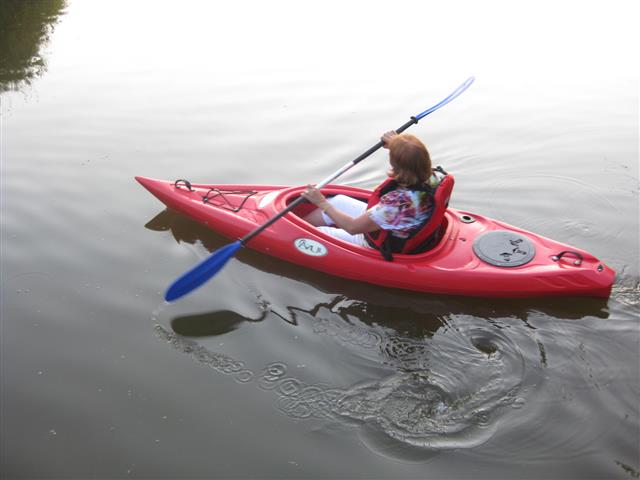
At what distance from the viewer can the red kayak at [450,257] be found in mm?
3957

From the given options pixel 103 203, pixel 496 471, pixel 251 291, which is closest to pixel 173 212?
pixel 103 203

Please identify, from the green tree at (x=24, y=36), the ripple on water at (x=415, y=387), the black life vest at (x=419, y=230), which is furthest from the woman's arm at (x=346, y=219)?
the green tree at (x=24, y=36)

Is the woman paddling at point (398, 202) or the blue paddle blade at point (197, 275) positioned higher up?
the woman paddling at point (398, 202)

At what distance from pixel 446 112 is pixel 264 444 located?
15.6 ft

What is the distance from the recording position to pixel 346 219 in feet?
13.2

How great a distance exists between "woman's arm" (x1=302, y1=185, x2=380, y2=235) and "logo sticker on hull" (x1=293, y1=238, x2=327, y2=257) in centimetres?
31

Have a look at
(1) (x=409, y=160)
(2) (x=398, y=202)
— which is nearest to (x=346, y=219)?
(2) (x=398, y=202)

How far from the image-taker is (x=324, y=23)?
10.1 meters

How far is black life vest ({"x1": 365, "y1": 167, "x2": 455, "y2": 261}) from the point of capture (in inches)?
153

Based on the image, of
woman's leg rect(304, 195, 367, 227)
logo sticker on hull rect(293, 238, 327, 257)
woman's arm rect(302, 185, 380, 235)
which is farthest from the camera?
woman's leg rect(304, 195, 367, 227)

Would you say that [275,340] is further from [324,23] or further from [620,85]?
[324,23]

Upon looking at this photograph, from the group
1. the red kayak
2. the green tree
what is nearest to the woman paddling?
the red kayak

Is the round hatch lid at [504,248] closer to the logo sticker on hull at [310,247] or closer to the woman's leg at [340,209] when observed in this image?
the woman's leg at [340,209]

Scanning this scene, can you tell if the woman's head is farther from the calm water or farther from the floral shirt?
the calm water
